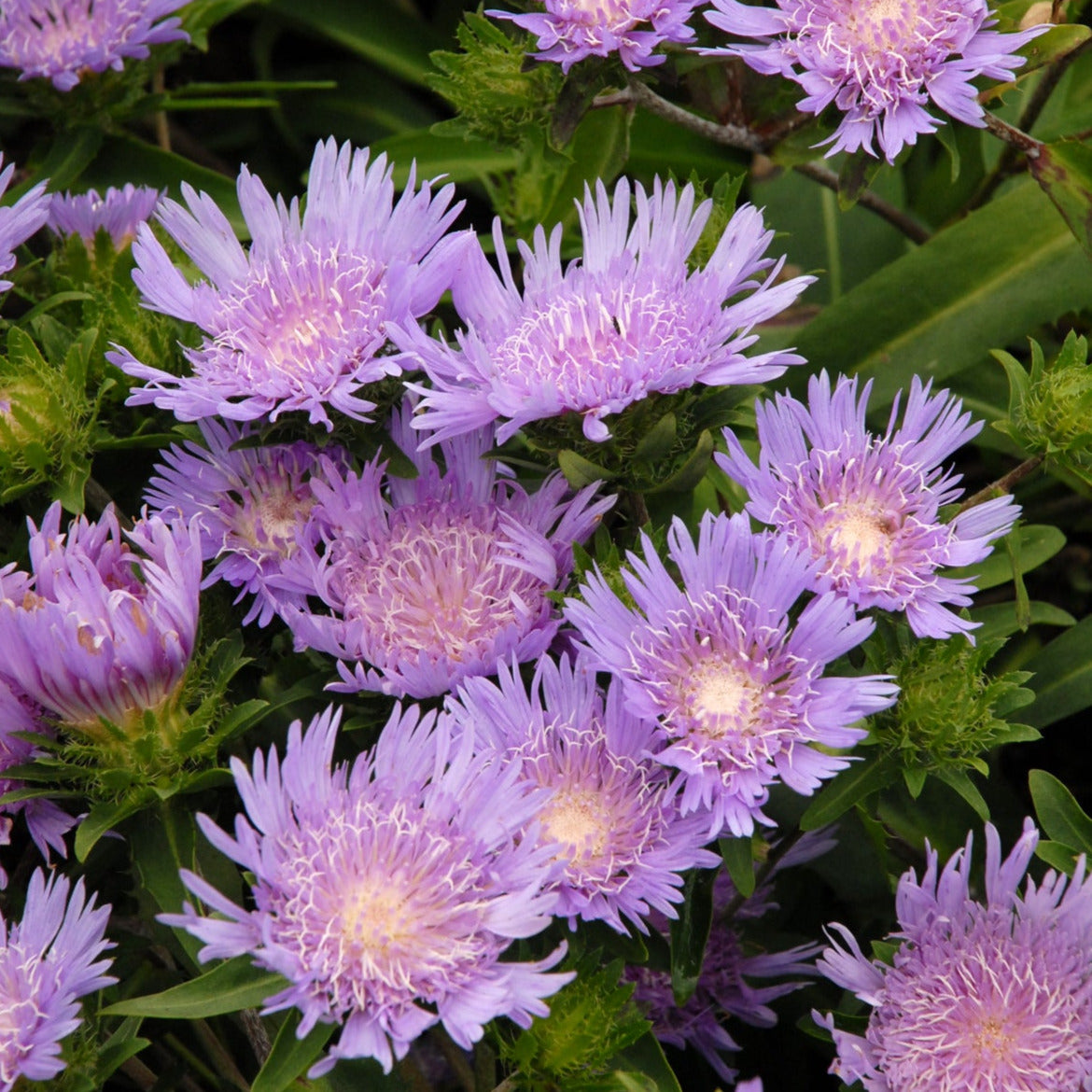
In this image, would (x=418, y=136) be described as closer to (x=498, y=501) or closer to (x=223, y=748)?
(x=498, y=501)

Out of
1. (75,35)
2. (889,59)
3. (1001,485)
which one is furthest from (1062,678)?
(75,35)

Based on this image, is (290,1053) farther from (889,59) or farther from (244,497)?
(889,59)

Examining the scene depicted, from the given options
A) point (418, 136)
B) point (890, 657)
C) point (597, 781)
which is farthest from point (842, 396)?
point (418, 136)

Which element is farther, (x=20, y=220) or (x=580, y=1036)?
(x=20, y=220)

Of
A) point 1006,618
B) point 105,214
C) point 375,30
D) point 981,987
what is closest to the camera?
point 981,987

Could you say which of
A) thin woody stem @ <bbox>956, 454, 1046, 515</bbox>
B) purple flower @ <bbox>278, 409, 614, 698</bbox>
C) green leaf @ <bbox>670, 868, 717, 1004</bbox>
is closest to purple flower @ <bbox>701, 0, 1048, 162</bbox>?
thin woody stem @ <bbox>956, 454, 1046, 515</bbox>

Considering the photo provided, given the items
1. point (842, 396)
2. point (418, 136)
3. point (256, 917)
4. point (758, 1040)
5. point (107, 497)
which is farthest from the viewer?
point (418, 136)


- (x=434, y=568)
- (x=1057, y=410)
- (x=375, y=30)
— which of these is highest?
(x=1057, y=410)
